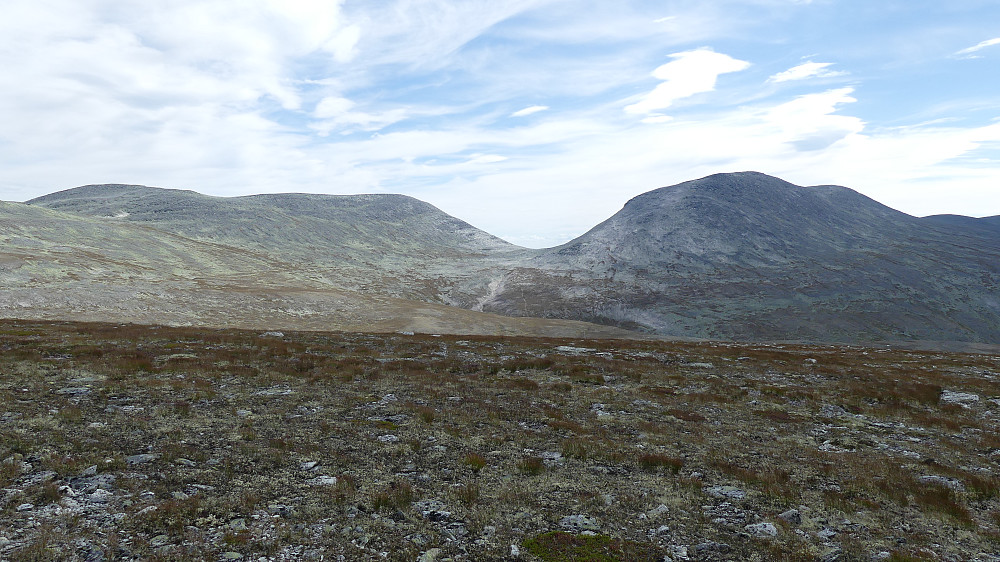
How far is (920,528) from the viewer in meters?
9.50

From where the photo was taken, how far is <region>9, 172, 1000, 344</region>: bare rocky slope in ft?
258

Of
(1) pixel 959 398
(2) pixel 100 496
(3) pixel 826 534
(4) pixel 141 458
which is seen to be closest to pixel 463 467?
(2) pixel 100 496

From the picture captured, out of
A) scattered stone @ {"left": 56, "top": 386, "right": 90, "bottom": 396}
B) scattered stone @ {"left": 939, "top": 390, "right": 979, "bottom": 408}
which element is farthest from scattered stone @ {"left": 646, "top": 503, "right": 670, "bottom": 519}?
scattered stone @ {"left": 939, "top": 390, "right": 979, "bottom": 408}

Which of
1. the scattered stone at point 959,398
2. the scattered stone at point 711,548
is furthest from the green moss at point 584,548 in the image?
the scattered stone at point 959,398

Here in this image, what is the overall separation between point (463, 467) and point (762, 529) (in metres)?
6.94

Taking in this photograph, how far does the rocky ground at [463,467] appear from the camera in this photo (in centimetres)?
812

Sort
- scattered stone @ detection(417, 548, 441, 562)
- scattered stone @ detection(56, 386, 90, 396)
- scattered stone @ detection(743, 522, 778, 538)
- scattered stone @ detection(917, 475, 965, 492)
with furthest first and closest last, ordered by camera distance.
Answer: scattered stone @ detection(56, 386, 90, 396) < scattered stone @ detection(917, 475, 965, 492) < scattered stone @ detection(743, 522, 778, 538) < scattered stone @ detection(417, 548, 441, 562)

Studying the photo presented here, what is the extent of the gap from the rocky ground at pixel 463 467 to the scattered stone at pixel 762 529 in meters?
0.07

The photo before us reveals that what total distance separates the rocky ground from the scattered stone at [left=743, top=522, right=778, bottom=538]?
7 cm

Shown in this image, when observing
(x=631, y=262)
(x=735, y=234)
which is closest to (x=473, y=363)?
(x=631, y=262)

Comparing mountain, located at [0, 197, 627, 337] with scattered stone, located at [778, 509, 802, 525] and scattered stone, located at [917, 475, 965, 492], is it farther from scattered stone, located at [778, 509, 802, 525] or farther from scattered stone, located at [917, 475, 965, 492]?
scattered stone, located at [917, 475, 965, 492]

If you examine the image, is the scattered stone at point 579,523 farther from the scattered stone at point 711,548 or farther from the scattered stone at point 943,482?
the scattered stone at point 943,482

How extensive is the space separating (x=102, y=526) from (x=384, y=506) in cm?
482

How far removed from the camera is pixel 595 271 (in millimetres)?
149625
